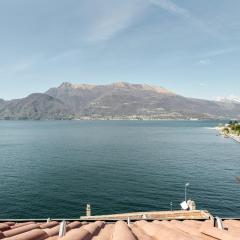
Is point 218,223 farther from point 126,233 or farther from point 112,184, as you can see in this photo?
point 112,184

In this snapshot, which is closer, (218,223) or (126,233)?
(126,233)

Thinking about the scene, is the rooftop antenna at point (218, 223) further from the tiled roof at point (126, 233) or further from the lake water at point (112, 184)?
the lake water at point (112, 184)

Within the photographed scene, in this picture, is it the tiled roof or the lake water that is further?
the lake water

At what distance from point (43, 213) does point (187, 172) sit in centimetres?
5774

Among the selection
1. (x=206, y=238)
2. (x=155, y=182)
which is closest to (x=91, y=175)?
(x=155, y=182)

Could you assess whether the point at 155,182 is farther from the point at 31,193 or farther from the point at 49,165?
the point at 49,165

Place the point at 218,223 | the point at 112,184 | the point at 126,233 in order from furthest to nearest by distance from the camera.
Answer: the point at 112,184, the point at 218,223, the point at 126,233

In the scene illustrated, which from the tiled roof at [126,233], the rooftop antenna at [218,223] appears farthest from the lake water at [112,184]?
the rooftop antenna at [218,223]

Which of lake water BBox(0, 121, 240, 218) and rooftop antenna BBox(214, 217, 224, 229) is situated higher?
rooftop antenna BBox(214, 217, 224, 229)

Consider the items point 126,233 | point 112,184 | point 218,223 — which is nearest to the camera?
point 126,233

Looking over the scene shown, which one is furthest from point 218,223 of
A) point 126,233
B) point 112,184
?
point 112,184

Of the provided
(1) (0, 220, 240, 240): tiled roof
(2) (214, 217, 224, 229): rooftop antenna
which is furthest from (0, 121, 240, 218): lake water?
(2) (214, 217, 224, 229): rooftop antenna

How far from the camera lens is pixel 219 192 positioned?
8075 centimetres

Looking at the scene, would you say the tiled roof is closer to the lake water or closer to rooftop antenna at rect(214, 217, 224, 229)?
rooftop antenna at rect(214, 217, 224, 229)
